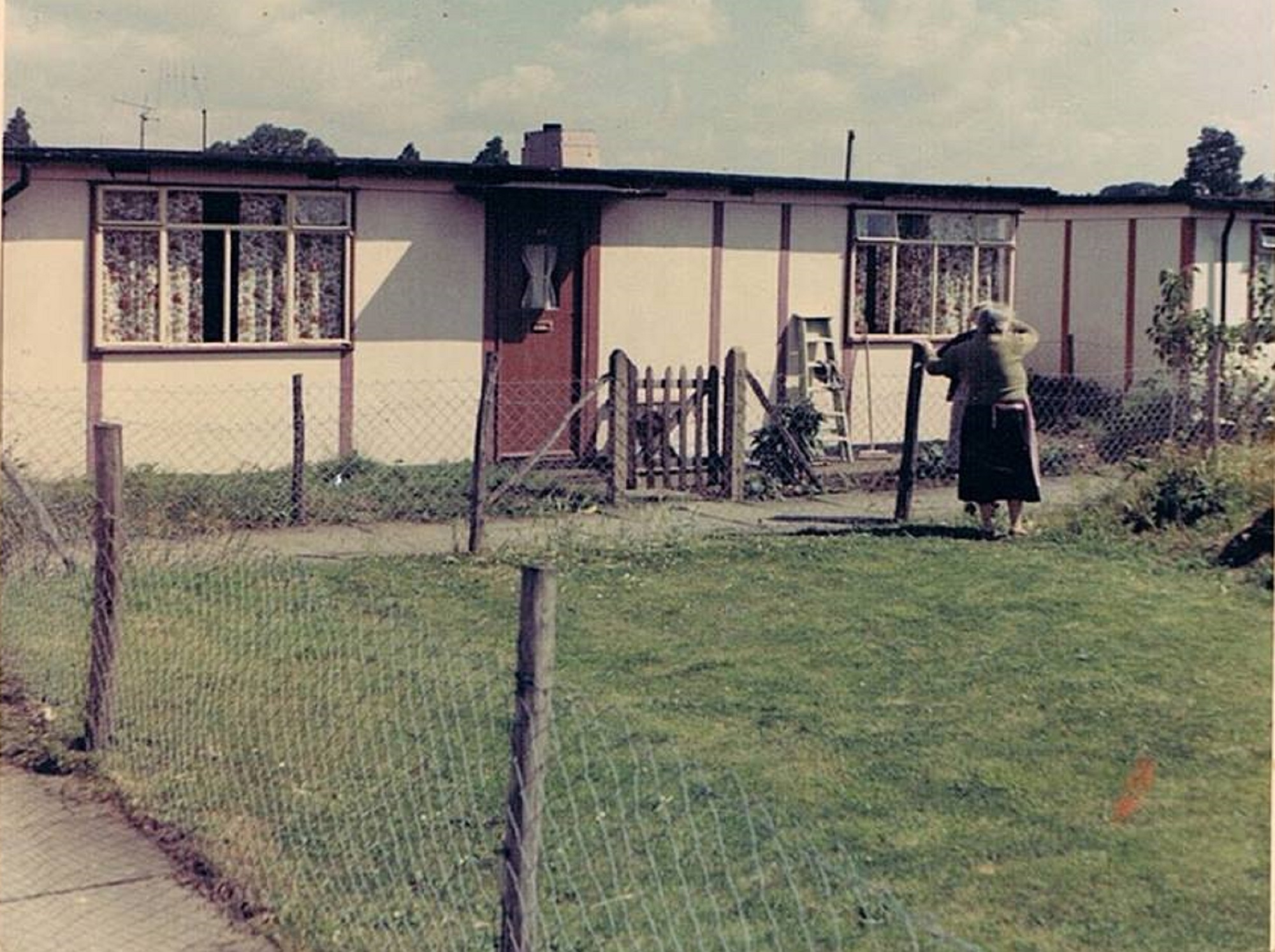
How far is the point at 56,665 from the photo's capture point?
836 centimetres

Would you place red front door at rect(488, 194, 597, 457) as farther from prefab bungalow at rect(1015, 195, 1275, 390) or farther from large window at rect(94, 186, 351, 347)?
prefab bungalow at rect(1015, 195, 1275, 390)

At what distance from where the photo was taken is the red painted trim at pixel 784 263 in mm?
19062

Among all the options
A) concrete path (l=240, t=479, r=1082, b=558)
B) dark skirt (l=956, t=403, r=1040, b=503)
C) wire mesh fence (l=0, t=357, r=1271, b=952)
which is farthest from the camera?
dark skirt (l=956, t=403, r=1040, b=503)

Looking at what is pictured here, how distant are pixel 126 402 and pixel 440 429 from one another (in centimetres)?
287

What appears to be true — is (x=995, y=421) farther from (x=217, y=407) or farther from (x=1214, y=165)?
(x=1214, y=165)

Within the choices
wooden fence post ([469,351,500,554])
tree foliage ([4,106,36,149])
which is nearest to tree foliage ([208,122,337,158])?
tree foliage ([4,106,36,149])

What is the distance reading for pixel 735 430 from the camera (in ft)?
50.9

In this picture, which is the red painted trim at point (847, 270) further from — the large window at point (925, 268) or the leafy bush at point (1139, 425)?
the leafy bush at point (1139, 425)

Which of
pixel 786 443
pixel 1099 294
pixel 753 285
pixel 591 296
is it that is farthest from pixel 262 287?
pixel 1099 294

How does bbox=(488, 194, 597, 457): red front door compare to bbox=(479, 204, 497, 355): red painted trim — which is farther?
bbox=(488, 194, 597, 457): red front door

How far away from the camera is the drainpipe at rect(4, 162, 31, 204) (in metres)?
15.0

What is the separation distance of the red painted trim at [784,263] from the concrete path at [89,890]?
13.0m

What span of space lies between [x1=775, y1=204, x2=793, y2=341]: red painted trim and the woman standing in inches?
237

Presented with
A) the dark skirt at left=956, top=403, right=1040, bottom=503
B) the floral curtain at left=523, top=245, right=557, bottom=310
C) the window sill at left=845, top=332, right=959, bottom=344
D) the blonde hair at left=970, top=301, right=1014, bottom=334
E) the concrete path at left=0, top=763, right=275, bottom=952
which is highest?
the floral curtain at left=523, top=245, right=557, bottom=310
